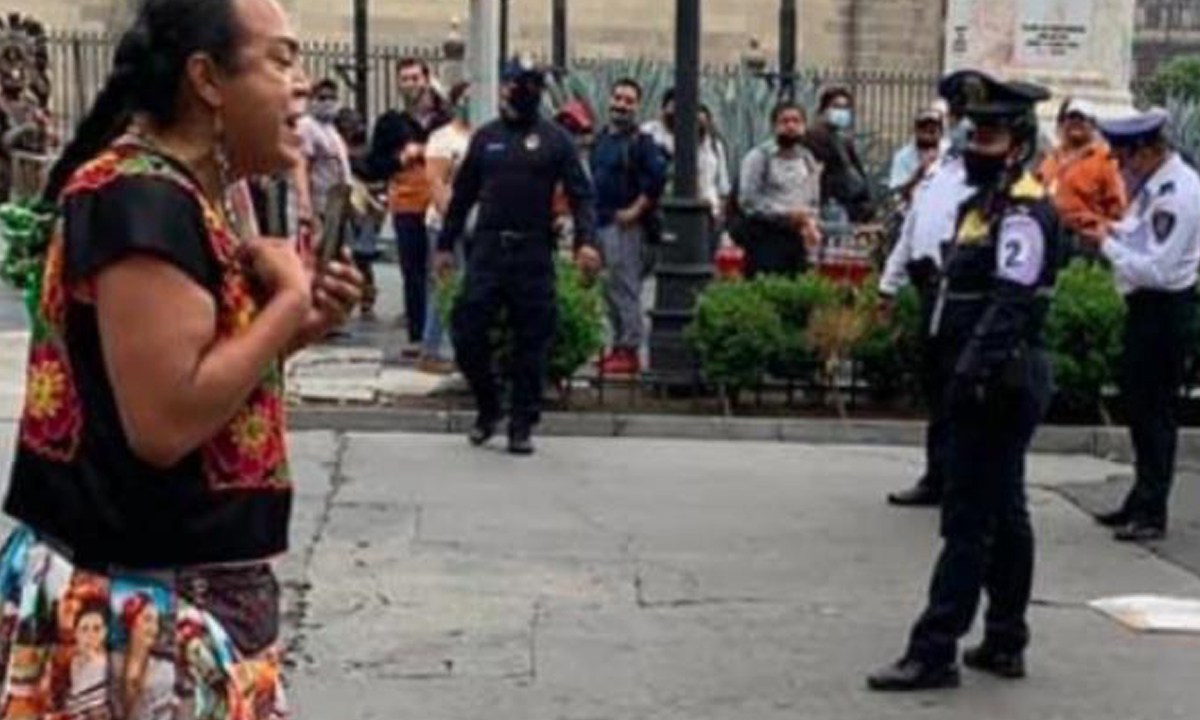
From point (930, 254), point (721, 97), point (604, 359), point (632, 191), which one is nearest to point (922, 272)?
point (930, 254)

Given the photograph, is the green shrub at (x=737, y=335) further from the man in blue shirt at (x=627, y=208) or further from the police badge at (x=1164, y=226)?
the police badge at (x=1164, y=226)

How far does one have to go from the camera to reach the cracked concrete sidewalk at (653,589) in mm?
7254

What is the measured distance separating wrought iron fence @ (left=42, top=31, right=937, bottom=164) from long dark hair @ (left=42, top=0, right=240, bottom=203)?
26935 millimetres

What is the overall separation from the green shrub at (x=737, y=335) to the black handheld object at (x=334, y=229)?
8928 millimetres

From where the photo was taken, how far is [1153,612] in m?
8.56

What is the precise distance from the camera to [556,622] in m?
8.15

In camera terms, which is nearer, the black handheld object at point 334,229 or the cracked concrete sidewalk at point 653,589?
the black handheld object at point 334,229

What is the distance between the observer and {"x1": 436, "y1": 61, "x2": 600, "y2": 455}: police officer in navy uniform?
1155 cm

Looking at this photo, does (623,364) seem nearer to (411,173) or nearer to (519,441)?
(519,441)

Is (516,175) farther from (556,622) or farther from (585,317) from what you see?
(556,622)

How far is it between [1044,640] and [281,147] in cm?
514

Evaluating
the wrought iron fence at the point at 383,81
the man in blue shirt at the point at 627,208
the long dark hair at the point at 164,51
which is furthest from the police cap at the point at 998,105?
the wrought iron fence at the point at 383,81

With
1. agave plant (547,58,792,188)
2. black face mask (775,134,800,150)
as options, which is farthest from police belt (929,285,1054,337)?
agave plant (547,58,792,188)

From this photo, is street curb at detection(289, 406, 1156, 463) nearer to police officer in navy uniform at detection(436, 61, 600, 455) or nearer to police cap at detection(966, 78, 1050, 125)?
police officer in navy uniform at detection(436, 61, 600, 455)
